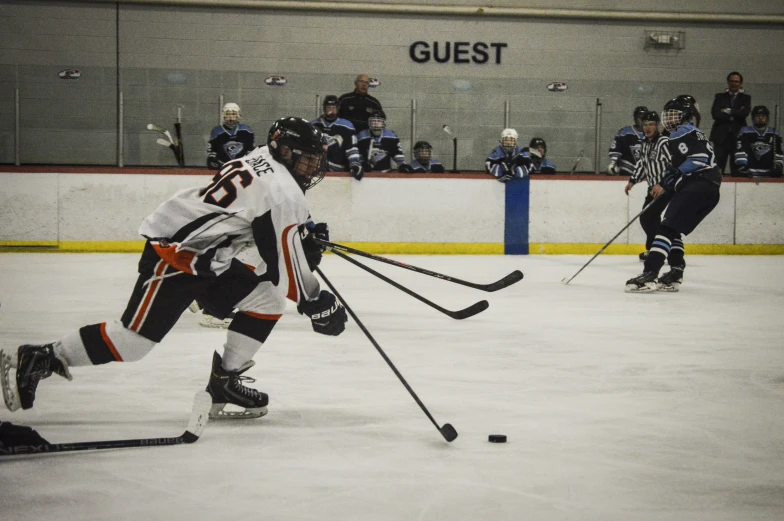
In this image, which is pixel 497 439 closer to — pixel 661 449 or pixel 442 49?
pixel 661 449

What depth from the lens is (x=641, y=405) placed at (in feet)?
11.2

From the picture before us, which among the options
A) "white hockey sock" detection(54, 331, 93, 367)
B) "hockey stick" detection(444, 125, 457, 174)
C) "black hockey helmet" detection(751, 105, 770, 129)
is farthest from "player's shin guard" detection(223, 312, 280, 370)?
"black hockey helmet" detection(751, 105, 770, 129)

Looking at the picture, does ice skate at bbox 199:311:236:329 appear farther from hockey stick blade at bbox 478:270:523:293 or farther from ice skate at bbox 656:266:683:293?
ice skate at bbox 656:266:683:293

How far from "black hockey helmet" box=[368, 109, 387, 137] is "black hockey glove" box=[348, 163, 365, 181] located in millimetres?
521

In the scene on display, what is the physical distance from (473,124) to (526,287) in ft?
14.6

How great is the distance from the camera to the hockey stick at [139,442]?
8.54ft

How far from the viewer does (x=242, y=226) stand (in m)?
2.95

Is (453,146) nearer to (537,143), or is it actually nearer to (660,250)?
(537,143)

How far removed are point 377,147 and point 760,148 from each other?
3.93m

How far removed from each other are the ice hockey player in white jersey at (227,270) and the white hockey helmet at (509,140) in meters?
7.22

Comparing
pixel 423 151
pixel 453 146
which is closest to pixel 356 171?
pixel 423 151

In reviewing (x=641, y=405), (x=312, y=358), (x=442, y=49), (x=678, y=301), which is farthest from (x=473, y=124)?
(x=641, y=405)

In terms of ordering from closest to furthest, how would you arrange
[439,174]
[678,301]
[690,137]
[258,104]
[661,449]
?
[661,449] < [678,301] < [690,137] < [439,174] < [258,104]

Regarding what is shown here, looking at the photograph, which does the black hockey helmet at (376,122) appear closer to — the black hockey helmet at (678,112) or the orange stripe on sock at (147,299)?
the black hockey helmet at (678,112)
